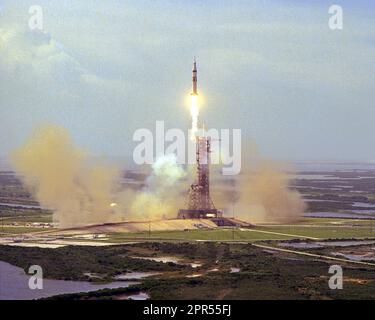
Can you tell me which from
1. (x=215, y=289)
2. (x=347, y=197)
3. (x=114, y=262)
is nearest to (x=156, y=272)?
(x=114, y=262)

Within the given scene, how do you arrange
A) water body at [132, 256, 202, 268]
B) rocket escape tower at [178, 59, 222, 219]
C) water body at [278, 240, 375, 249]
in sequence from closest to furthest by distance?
1. water body at [132, 256, 202, 268]
2. water body at [278, 240, 375, 249]
3. rocket escape tower at [178, 59, 222, 219]

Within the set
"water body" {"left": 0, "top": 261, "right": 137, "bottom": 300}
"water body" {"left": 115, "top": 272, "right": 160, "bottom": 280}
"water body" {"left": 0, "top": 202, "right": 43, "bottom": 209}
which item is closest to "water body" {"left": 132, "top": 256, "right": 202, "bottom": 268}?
"water body" {"left": 115, "top": 272, "right": 160, "bottom": 280}

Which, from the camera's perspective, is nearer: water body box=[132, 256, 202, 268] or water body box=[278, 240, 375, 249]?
water body box=[132, 256, 202, 268]

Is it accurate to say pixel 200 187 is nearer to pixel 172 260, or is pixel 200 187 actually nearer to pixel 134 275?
pixel 172 260

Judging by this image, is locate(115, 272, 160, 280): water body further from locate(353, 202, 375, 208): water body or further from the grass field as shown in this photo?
locate(353, 202, 375, 208): water body
